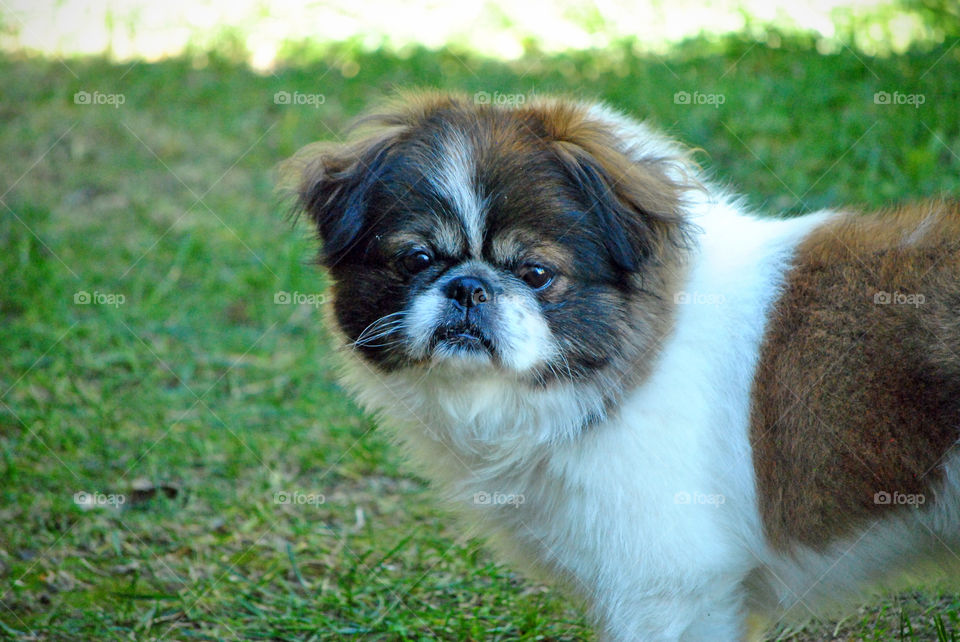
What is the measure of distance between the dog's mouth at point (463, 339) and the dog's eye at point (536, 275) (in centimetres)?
26

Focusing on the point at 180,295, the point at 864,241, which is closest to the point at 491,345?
the point at 864,241

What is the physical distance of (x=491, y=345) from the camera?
3283mm

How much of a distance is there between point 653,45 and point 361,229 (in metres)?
5.93

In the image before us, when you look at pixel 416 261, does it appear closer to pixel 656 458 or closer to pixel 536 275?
pixel 536 275

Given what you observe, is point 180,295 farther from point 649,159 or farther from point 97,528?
point 649,159

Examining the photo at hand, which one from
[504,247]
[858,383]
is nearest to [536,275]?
[504,247]

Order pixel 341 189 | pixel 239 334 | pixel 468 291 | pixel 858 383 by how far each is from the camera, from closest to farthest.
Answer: pixel 858 383 < pixel 468 291 < pixel 341 189 < pixel 239 334

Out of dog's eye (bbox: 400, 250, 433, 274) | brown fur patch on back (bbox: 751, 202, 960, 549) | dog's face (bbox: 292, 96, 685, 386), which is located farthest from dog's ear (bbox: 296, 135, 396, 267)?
brown fur patch on back (bbox: 751, 202, 960, 549)

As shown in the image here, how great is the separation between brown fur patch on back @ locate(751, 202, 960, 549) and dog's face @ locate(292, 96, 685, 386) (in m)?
0.50

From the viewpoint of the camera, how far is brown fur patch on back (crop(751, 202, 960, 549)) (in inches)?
122

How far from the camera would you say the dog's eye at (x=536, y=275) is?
3.32m

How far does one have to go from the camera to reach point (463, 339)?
3.29 metres

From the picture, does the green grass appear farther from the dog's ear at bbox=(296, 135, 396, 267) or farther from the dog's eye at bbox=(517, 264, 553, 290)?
the dog's eye at bbox=(517, 264, 553, 290)

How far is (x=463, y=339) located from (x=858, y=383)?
1.36 metres
